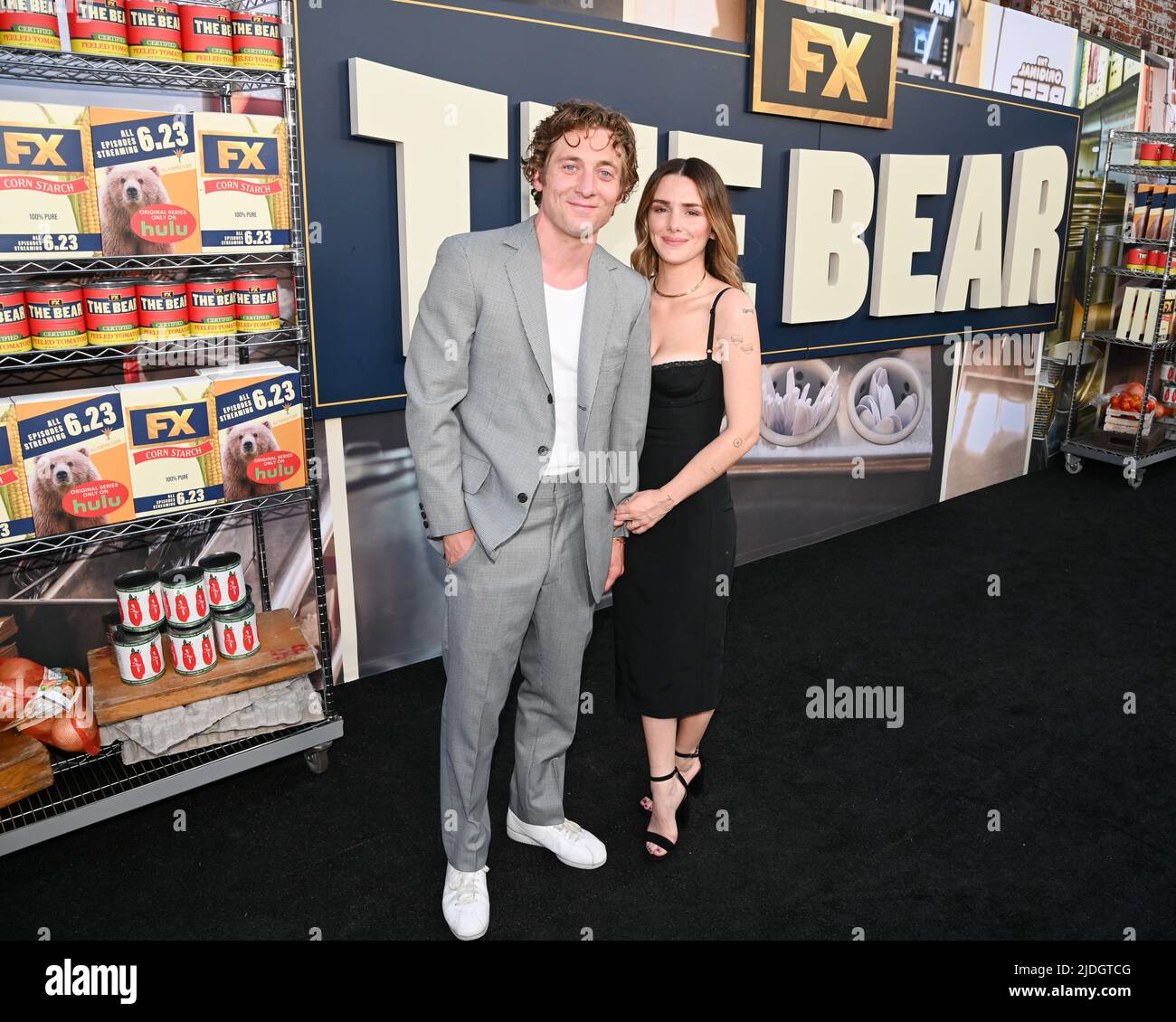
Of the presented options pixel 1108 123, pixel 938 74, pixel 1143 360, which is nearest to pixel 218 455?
pixel 938 74

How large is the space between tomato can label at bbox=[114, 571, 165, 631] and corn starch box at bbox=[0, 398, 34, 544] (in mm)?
305

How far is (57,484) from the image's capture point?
2.29 meters

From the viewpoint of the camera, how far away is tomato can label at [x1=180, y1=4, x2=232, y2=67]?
225 cm

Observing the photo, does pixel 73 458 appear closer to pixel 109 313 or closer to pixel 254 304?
pixel 109 313

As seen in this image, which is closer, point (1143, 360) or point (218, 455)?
point (218, 455)

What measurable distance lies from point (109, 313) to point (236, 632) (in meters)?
0.92

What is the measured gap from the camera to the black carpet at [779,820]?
2.30 m

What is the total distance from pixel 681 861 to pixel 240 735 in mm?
1275

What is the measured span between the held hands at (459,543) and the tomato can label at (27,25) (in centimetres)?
139

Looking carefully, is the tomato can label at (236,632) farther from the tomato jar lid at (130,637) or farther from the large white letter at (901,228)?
the large white letter at (901,228)

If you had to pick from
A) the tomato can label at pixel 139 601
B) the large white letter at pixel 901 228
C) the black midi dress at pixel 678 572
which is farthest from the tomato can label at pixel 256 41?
the large white letter at pixel 901 228

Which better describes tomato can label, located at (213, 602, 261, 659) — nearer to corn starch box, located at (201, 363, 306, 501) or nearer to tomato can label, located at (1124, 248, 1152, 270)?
corn starch box, located at (201, 363, 306, 501)
